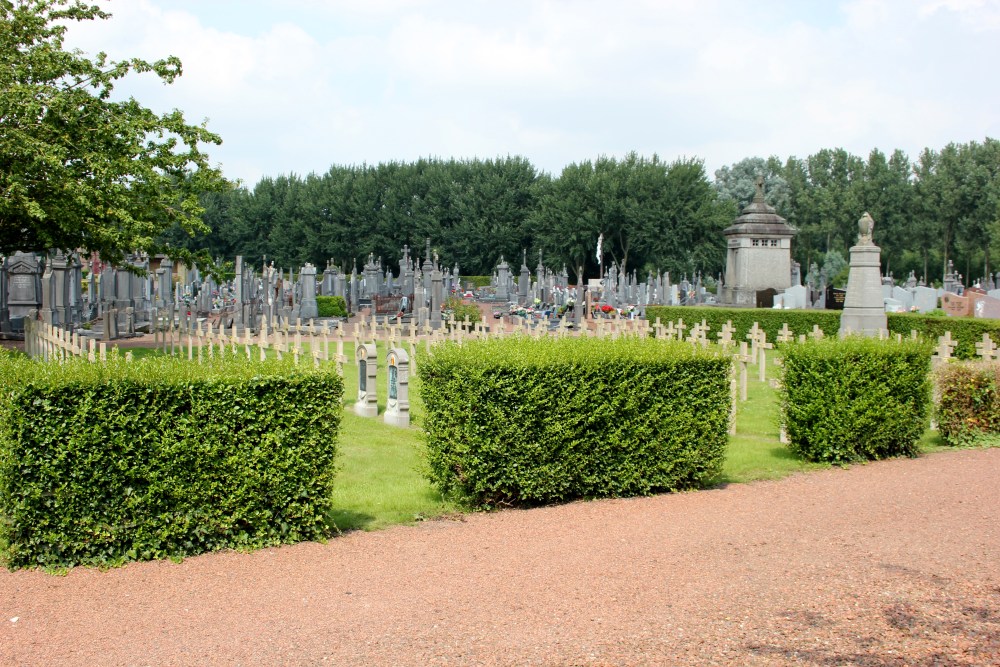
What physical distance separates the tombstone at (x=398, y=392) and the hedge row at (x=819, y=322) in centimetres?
846

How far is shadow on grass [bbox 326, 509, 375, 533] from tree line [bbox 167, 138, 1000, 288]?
5042 cm

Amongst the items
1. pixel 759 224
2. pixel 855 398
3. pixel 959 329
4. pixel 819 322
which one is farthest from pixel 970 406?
pixel 759 224

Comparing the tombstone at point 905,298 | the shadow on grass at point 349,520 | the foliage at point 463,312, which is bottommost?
the shadow on grass at point 349,520

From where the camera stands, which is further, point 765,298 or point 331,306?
point 331,306

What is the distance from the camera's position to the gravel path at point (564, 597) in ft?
14.1

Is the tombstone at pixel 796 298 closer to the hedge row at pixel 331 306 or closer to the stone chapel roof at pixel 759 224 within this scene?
the stone chapel roof at pixel 759 224

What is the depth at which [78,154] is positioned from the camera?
605 inches

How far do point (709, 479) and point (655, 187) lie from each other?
50831 mm

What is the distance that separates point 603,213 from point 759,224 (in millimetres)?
26504

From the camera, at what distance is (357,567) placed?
5668 millimetres

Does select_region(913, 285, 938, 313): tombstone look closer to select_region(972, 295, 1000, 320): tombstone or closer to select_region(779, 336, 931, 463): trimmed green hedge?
select_region(972, 295, 1000, 320): tombstone

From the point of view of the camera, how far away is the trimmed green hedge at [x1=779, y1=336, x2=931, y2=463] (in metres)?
9.14

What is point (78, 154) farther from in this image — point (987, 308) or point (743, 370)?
point (987, 308)

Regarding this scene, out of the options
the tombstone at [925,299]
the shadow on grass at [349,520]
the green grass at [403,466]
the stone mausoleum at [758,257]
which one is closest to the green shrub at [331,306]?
the stone mausoleum at [758,257]
